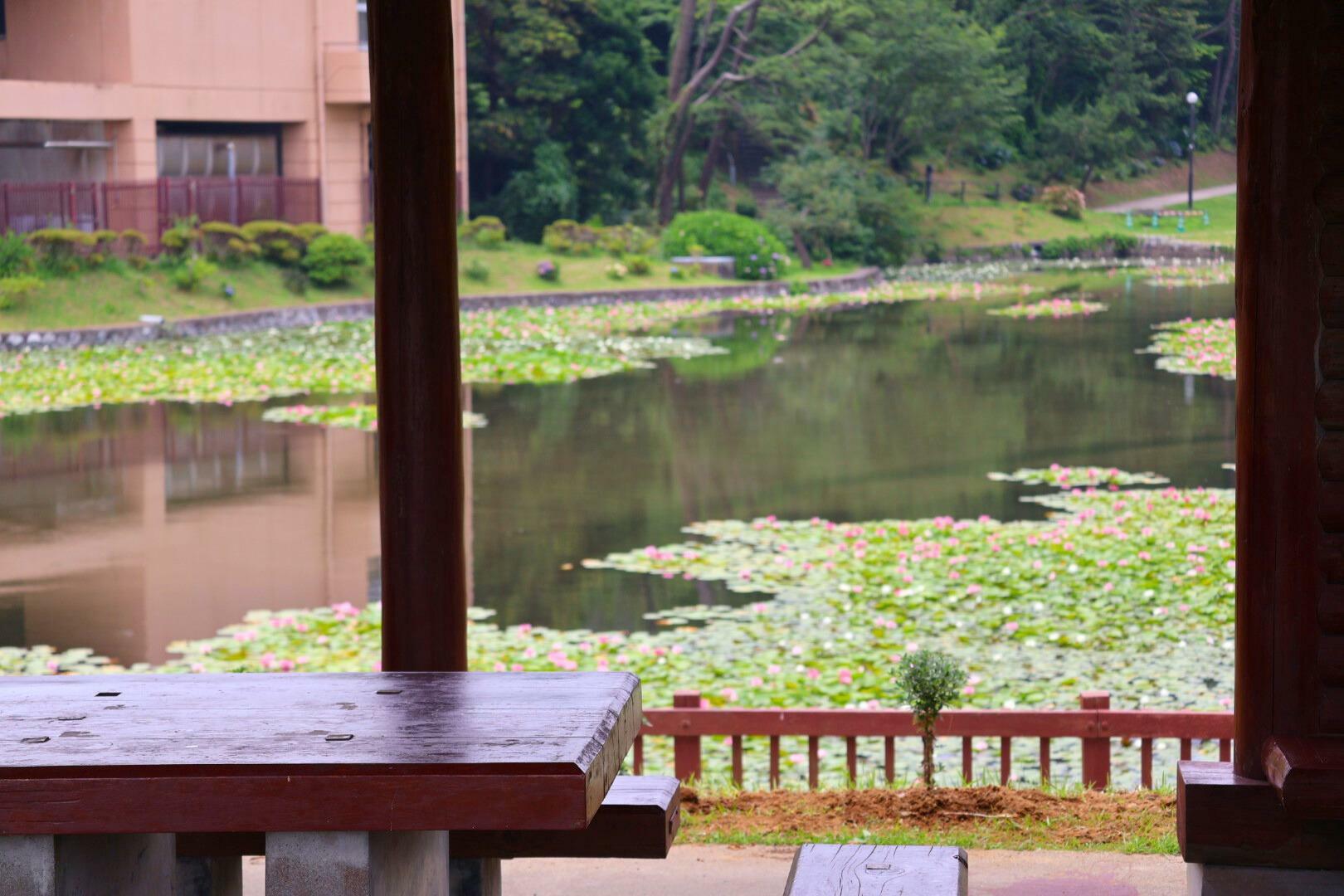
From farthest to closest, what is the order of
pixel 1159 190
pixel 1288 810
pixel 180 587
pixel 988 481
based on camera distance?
pixel 1159 190, pixel 988 481, pixel 180 587, pixel 1288 810

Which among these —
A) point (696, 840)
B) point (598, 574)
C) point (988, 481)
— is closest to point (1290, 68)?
point (696, 840)

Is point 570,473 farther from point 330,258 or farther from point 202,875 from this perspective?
point 330,258

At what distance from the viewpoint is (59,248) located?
2216cm

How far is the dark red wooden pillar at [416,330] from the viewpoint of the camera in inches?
141

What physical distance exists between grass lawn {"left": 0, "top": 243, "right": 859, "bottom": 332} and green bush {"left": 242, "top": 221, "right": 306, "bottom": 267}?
0.24m

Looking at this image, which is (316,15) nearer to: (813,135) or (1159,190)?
(813,135)

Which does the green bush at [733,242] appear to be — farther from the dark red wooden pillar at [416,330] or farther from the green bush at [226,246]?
the dark red wooden pillar at [416,330]

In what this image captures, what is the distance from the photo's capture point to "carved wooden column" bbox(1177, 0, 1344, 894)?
3.19 meters

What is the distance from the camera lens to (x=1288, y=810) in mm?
2994

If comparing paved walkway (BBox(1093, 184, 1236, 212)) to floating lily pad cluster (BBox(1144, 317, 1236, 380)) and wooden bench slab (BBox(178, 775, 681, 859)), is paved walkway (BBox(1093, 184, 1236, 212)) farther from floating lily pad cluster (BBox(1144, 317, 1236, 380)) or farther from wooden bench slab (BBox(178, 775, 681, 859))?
wooden bench slab (BBox(178, 775, 681, 859))

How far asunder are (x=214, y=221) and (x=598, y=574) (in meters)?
17.6

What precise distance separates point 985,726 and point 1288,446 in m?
1.96

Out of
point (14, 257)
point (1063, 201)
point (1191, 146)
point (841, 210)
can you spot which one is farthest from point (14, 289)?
point (1191, 146)

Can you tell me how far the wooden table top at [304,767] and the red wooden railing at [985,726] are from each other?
2.20 m
